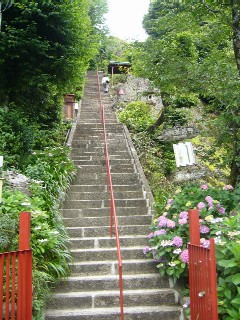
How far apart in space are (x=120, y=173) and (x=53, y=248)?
146 inches

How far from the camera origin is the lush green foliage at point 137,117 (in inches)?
466

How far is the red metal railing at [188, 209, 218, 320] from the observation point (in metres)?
2.77

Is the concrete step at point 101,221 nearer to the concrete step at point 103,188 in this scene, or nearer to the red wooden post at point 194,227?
the concrete step at point 103,188

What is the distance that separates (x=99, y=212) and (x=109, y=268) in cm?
160

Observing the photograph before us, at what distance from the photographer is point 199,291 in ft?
10.4

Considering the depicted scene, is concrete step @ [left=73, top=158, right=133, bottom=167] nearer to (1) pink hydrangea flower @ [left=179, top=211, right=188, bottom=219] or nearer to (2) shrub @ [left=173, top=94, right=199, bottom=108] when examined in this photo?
(1) pink hydrangea flower @ [left=179, top=211, right=188, bottom=219]

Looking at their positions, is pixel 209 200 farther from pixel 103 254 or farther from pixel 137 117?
→ pixel 137 117

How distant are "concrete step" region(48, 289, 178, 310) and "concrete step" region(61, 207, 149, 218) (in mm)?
1975

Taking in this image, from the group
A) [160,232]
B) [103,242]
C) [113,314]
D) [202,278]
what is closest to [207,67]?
[160,232]

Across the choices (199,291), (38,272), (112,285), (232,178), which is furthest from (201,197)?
(38,272)

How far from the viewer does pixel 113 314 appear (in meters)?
4.32

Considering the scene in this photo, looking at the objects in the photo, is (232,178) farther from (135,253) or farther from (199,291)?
(199,291)

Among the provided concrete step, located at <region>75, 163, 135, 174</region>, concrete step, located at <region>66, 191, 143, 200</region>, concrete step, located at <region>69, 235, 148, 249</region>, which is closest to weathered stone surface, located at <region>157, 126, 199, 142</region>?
concrete step, located at <region>75, 163, 135, 174</region>

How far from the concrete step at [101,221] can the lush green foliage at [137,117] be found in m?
5.68
